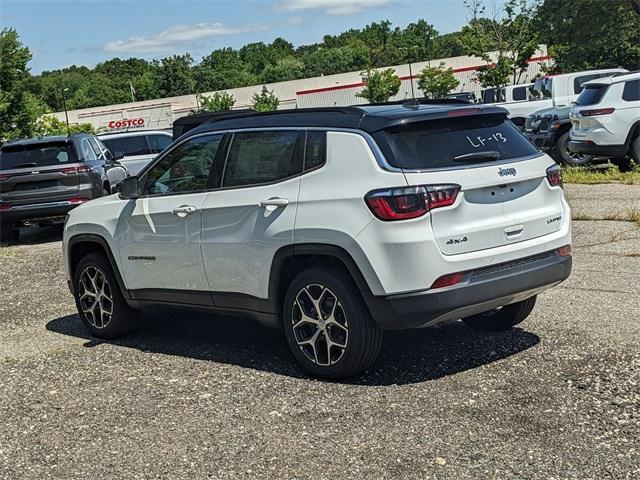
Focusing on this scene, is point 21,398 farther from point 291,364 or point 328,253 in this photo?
point 328,253

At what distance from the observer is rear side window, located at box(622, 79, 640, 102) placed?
16.0 meters

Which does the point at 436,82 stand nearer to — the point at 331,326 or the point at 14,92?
the point at 14,92

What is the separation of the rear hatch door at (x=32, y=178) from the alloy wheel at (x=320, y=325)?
30.7ft

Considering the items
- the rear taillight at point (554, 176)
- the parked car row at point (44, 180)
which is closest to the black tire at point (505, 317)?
the rear taillight at point (554, 176)

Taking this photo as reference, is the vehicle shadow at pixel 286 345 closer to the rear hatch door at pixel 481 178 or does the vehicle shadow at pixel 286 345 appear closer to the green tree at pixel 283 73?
the rear hatch door at pixel 481 178

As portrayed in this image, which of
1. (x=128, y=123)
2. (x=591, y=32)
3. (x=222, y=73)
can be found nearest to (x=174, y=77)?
(x=222, y=73)

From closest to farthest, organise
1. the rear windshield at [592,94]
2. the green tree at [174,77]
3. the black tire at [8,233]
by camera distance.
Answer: the black tire at [8,233] → the rear windshield at [592,94] → the green tree at [174,77]

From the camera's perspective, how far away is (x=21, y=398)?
5.73 meters

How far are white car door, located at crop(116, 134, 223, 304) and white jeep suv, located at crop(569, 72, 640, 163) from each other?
448 inches

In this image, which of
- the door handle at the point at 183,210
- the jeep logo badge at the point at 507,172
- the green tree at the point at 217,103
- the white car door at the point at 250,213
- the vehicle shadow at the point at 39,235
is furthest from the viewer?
the green tree at the point at 217,103

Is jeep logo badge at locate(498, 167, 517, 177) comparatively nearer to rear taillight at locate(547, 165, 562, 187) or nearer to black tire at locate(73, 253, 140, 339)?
rear taillight at locate(547, 165, 562, 187)

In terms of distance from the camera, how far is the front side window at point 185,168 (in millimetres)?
6293

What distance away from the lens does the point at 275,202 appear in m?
5.59

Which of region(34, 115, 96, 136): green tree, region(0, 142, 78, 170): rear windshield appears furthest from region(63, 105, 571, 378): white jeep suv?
region(34, 115, 96, 136): green tree
